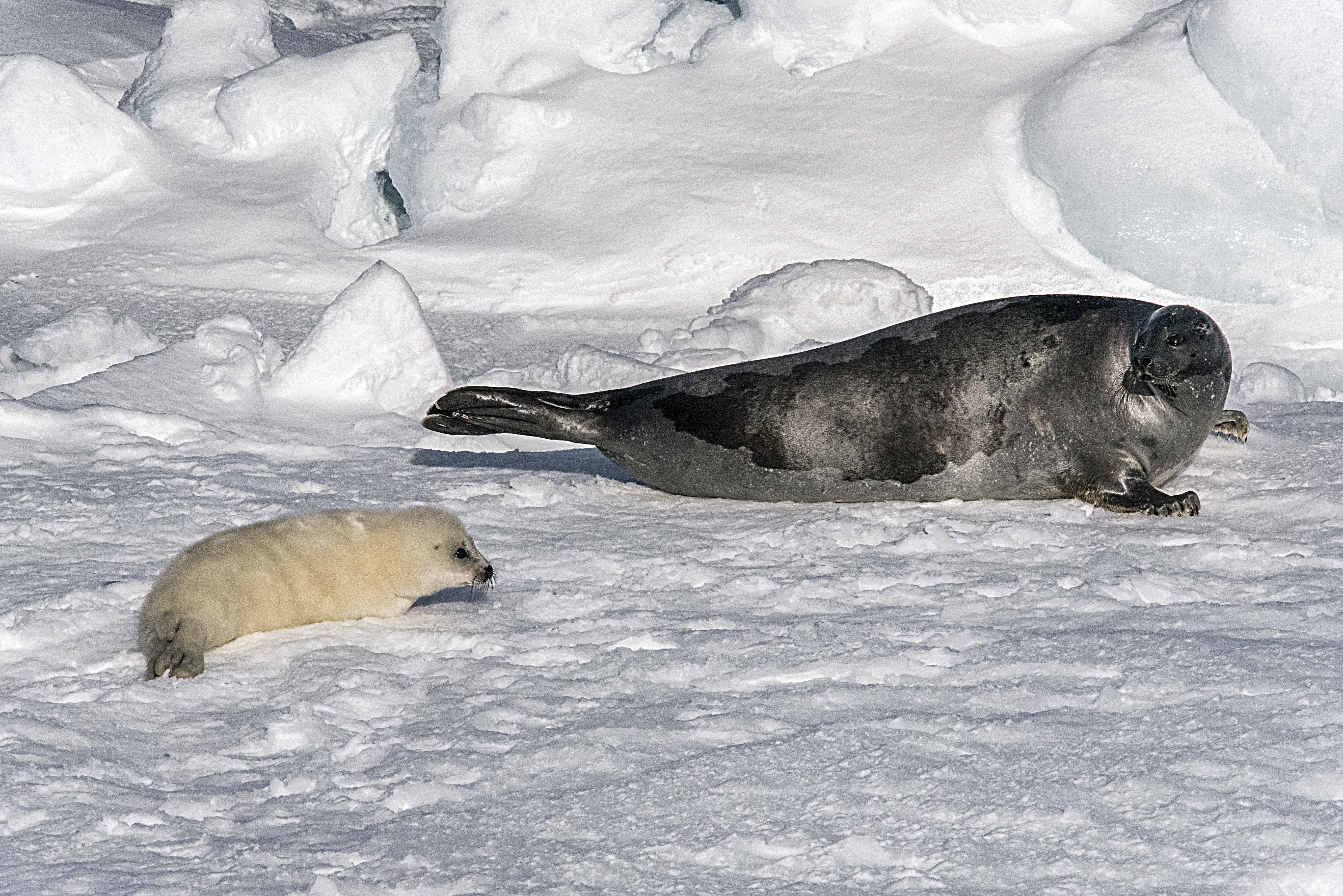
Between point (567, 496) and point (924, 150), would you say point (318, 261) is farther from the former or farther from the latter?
point (567, 496)

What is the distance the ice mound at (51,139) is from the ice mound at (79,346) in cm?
224

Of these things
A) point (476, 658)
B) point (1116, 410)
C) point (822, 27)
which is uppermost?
point (822, 27)

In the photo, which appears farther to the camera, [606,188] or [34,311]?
[606,188]

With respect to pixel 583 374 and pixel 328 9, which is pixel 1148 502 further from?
pixel 328 9

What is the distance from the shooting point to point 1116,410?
3480mm

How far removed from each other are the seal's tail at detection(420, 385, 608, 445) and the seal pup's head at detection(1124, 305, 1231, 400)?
55.5 inches

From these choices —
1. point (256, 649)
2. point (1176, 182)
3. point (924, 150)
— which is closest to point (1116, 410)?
point (256, 649)

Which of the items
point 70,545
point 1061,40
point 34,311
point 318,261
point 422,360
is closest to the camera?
point 70,545

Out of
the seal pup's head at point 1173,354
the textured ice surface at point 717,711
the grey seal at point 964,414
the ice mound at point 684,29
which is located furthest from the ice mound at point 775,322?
the ice mound at point 684,29

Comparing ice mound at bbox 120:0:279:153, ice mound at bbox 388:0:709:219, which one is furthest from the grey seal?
ice mound at bbox 120:0:279:153

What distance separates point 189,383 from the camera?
4.37 m

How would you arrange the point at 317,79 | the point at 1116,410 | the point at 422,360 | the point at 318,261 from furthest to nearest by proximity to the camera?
the point at 317,79
the point at 318,261
the point at 422,360
the point at 1116,410

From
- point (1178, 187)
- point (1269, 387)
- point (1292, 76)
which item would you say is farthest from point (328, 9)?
point (1269, 387)

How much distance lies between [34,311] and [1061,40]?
520 centimetres
